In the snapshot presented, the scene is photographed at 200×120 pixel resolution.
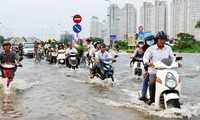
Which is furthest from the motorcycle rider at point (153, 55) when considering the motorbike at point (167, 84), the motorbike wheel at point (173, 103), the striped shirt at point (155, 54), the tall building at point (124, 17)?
the tall building at point (124, 17)

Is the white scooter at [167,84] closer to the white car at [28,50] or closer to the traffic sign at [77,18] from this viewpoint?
the traffic sign at [77,18]

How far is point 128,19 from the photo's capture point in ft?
266

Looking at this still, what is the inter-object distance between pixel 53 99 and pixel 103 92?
1835 mm

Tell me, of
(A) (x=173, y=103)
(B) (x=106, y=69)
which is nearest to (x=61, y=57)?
(B) (x=106, y=69)

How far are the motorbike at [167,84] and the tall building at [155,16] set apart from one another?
68635 millimetres

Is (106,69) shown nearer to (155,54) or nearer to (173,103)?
(155,54)

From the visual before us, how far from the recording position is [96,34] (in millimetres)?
98500

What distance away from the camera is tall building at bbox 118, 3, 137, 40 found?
263 feet

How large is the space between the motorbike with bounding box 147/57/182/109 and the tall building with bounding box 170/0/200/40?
7396 centimetres

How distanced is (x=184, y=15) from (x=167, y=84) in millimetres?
77141

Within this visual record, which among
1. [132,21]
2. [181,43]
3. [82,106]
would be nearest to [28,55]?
[82,106]

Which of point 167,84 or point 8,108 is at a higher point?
point 167,84

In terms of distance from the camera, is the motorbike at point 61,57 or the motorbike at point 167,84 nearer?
the motorbike at point 167,84

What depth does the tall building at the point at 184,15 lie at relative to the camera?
78.2m
